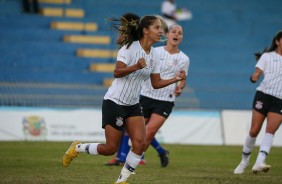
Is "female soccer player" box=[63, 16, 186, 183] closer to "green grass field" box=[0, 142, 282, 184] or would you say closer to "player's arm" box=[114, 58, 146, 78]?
"player's arm" box=[114, 58, 146, 78]

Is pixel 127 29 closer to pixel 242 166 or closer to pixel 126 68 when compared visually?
pixel 126 68

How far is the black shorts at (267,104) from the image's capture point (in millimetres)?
12945

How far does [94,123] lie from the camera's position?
2180cm

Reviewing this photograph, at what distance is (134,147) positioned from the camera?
1012 centimetres

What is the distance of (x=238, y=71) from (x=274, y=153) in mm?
11678

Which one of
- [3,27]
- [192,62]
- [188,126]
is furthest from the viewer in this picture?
[192,62]

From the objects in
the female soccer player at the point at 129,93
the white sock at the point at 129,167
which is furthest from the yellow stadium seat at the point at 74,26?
the white sock at the point at 129,167

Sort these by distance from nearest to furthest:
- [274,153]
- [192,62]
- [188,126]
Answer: [274,153]
[188,126]
[192,62]

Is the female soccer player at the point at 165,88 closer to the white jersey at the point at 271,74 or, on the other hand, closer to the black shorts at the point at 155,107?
the black shorts at the point at 155,107

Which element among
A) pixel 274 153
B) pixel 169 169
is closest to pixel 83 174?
pixel 169 169

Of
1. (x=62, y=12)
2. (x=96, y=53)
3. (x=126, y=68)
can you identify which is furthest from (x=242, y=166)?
(x=62, y=12)

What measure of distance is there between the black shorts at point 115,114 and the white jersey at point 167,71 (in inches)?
157

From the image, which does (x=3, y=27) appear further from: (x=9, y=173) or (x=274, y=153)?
(x=9, y=173)

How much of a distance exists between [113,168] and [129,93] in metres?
3.79
